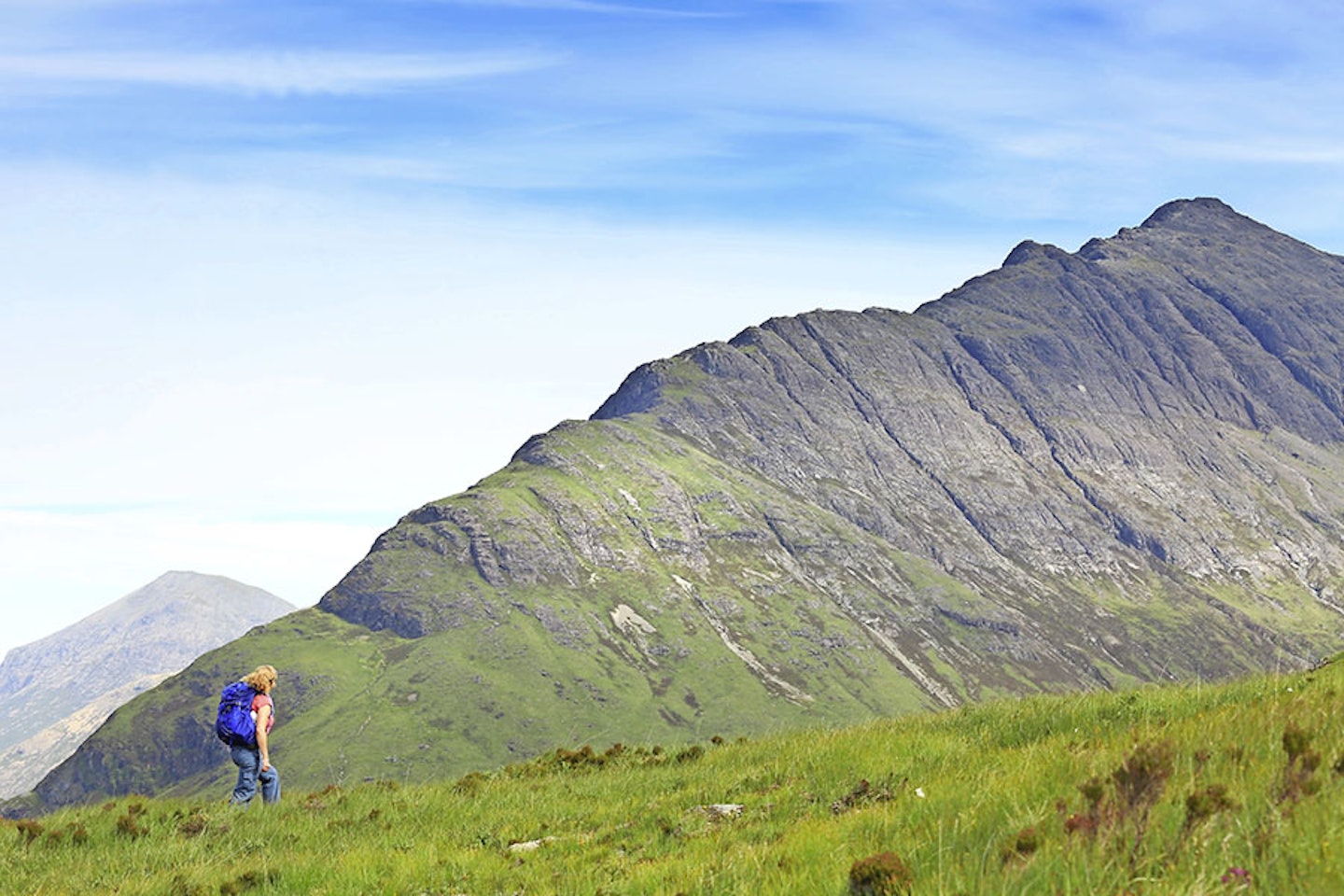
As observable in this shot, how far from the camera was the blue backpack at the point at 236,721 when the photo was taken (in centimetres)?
2000

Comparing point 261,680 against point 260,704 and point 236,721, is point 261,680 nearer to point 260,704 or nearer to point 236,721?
point 260,704

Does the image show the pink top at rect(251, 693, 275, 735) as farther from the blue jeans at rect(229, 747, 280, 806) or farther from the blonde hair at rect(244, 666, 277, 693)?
the blue jeans at rect(229, 747, 280, 806)

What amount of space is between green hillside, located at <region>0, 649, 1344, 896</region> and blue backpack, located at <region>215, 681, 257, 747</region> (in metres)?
1.34

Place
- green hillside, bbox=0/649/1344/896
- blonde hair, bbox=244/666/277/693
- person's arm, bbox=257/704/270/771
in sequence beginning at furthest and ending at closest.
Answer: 1. blonde hair, bbox=244/666/277/693
2. person's arm, bbox=257/704/270/771
3. green hillside, bbox=0/649/1344/896

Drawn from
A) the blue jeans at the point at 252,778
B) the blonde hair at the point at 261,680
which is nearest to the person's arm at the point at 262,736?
the blue jeans at the point at 252,778

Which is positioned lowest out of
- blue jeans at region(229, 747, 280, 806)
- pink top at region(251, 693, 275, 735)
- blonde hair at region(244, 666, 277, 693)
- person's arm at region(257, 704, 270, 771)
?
blue jeans at region(229, 747, 280, 806)

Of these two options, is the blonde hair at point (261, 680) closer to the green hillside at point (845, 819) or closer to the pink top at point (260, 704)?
the pink top at point (260, 704)

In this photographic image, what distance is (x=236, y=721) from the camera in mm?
20000

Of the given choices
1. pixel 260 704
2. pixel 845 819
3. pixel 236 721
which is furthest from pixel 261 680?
pixel 845 819

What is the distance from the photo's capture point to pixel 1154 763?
6.65 meters

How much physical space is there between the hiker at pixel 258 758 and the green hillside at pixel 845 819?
69 centimetres

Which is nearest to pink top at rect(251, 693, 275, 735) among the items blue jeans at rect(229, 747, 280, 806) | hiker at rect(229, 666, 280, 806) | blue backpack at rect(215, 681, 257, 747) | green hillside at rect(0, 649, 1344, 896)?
hiker at rect(229, 666, 280, 806)

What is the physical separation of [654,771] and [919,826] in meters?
11.1

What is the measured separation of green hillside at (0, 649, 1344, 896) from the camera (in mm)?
6602
